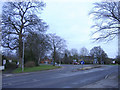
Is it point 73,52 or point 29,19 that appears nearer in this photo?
point 29,19

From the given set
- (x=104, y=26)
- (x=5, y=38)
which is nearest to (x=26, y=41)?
(x=5, y=38)

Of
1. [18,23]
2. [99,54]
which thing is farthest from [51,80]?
[99,54]

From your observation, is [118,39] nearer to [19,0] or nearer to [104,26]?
[104,26]

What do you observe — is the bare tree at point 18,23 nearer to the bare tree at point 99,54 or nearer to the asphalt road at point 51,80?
the asphalt road at point 51,80

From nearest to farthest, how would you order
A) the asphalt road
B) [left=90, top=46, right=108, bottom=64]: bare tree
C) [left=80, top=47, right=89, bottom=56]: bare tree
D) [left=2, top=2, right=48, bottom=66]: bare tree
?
the asphalt road, [left=2, top=2, right=48, bottom=66]: bare tree, [left=90, top=46, right=108, bottom=64]: bare tree, [left=80, top=47, right=89, bottom=56]: bare tree

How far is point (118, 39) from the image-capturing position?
1495 centimetres

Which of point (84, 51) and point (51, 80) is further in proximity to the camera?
point (84, 51)

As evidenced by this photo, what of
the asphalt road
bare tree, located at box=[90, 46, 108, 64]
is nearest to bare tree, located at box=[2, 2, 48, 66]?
the asphalt road

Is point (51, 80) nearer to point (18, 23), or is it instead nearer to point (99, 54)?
point (18, 23)

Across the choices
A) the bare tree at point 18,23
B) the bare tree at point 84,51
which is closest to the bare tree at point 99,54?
the bare tree at point 84,51

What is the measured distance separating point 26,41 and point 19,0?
869 centimetres

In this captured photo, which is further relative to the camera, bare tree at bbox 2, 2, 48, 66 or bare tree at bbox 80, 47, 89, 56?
bare tree at bbox 80, 47, 89, 56

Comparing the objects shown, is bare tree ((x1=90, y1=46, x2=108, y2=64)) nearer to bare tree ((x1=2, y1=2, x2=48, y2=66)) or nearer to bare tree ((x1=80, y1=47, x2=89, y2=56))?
bare tree ((x1=80, y1=47, x2=89, y2=56))

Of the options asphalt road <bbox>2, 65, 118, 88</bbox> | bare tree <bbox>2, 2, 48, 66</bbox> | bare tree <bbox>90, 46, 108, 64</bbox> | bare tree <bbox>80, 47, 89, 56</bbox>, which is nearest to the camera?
asphalt road <bbox>2, 65, 118, 88</bbox>
